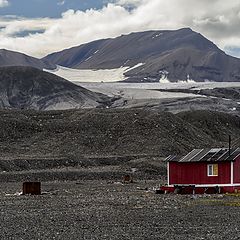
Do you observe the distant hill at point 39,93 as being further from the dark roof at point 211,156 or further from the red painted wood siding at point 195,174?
the red painted wood siding at point 195,174

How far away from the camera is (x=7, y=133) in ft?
214

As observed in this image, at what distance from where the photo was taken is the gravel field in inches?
757

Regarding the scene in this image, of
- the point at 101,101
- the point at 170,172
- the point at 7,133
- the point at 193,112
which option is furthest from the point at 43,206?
the point at 101,101

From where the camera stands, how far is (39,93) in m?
125

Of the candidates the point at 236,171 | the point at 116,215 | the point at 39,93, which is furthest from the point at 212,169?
the point at 39,93

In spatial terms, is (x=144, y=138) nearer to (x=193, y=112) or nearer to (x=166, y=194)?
(x=193, y=112)

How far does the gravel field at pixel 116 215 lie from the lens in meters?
19.2

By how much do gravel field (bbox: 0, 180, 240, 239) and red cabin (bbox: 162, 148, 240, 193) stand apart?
99.0 inches

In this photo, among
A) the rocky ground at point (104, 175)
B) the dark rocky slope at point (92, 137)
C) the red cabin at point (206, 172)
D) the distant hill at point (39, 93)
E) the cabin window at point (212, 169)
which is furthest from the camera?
the distant hill at point (39, 93)

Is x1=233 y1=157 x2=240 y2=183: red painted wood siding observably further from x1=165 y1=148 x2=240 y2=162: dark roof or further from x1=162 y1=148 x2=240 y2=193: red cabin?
x1=165 y1=148 x2=240 y2=162: dark roof

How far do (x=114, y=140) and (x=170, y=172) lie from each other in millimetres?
26166

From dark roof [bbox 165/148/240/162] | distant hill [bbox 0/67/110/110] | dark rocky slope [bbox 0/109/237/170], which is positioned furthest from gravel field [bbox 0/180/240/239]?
distant hill [bbox 0/67/110/110]

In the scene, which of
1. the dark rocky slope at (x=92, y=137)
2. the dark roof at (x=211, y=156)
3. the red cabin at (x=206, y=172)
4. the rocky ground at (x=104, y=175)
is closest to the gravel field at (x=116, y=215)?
the rocky ground at (x=104, y=175)

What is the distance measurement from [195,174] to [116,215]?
48.2 ft
